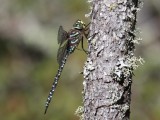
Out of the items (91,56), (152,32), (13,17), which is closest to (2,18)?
(13,17)

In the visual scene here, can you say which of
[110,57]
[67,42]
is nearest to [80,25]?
[67,42]

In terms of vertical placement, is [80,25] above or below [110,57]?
above

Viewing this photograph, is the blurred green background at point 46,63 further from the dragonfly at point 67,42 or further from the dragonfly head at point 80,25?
the dragonfly head at point 80,25

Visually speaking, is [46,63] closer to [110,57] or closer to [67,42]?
[67,42]

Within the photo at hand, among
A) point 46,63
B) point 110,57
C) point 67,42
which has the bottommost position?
point 110,57

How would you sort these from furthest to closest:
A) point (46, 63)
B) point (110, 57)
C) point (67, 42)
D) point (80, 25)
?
point (46, 63)
point (67, 42)
point (80, 25)
point (110, 57)

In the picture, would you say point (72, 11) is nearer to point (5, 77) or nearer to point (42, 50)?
point (42, 50)

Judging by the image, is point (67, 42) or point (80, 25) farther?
point (67, 42)

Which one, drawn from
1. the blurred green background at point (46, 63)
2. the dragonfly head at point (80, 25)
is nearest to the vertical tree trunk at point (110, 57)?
the dragonfly head at point (80, 25)
